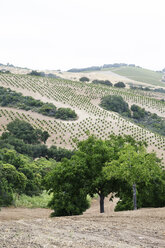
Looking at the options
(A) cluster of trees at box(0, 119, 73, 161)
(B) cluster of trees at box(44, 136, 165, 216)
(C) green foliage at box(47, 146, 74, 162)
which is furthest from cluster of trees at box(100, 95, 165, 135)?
(B) cluster of trees at box(44, 136, 165, 216)

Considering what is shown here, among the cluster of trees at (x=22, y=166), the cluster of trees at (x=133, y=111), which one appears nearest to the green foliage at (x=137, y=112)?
the cluster of trees at (x=133, y=111)

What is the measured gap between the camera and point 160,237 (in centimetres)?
1077

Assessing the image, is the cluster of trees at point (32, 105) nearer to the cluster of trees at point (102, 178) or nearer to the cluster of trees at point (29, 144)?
the cluster of trees at point (29, 144)

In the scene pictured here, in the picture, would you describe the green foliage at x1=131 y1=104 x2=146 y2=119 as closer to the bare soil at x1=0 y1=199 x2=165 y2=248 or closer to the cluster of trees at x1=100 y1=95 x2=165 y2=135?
the cluster of trees at x1=100 y1=95 x2=165 y2=135

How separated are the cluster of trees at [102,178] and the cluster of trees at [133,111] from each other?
191 ft

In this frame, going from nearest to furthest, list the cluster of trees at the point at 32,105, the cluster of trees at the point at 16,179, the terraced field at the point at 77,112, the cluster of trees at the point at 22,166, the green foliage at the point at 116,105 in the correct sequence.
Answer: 1. the cluster of trees at the point at 16,179
2. the cluster of trees at the point at 22,166
3. the terraced field at the point at 77,112
4. the cluster of trees at the point at 32,105
5. the green foliage at the point at 116,105

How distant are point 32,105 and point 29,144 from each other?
29.1 m

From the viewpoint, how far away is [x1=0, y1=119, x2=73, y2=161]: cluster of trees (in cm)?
4649

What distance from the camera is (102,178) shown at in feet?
60.8

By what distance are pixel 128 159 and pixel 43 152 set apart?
3090 cm

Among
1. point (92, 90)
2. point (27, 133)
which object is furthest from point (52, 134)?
point (92, 90)

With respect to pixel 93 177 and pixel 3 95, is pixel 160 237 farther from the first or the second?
pixel 3 95

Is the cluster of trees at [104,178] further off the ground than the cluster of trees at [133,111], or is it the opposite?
the cluster of trees at [133,111]

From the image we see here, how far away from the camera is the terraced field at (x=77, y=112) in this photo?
5888cm
